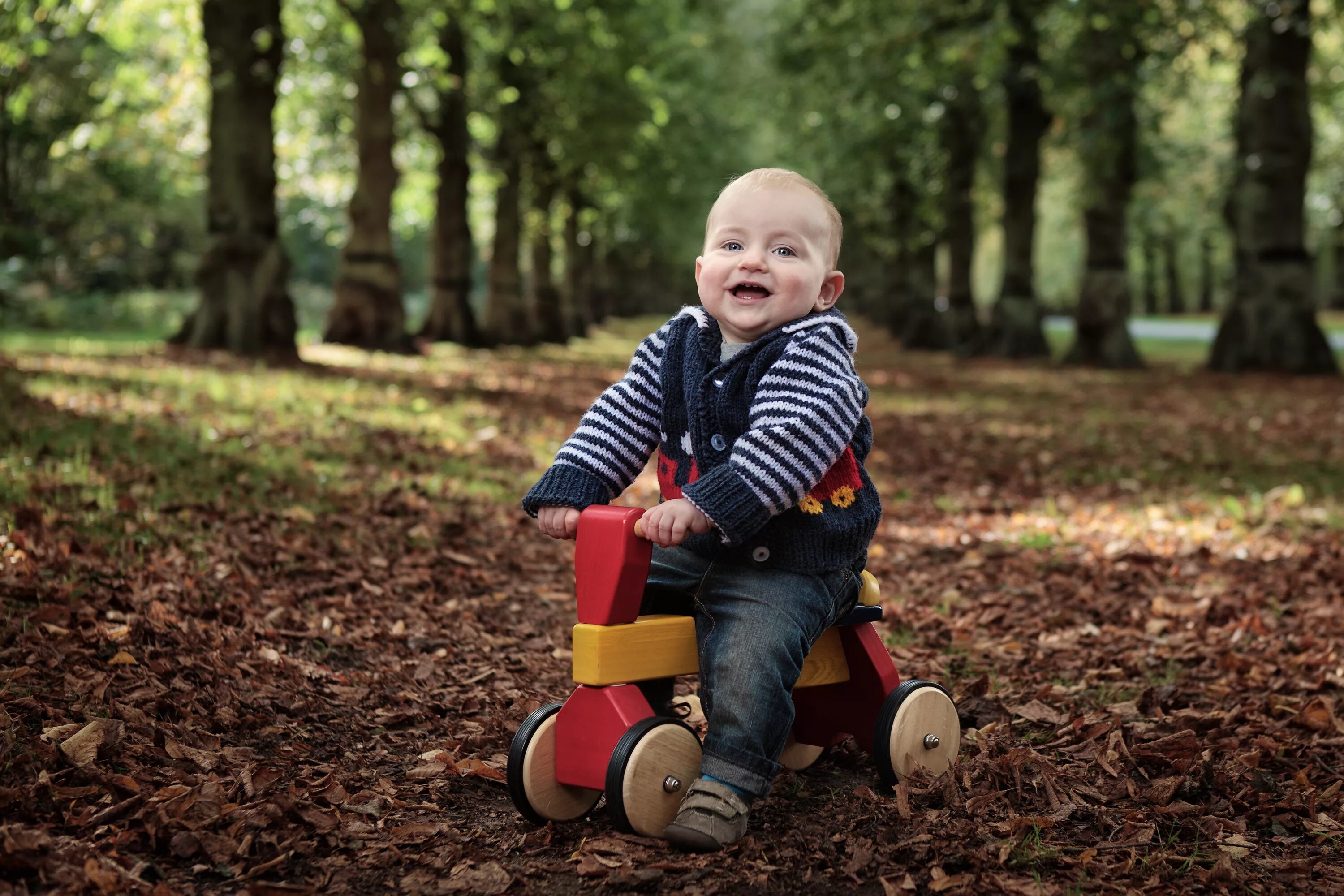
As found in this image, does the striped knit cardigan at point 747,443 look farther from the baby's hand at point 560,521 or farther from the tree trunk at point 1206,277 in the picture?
the tree trunk at point 1206,277

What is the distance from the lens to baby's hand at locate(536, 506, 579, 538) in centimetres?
329

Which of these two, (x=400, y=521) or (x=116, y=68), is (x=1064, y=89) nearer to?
(x=400, y=521)

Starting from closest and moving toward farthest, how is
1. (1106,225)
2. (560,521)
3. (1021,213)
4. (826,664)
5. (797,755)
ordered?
(560,521)
(826,664)
(797,755)
(1106,225)
(1021,213)

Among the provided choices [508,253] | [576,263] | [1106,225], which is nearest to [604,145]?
[508,253]

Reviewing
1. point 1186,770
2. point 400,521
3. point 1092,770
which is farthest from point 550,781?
point 400,521

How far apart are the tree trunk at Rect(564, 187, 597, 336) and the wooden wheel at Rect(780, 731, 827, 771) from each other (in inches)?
1136

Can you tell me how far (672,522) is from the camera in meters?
3.07

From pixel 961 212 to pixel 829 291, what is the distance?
27.4 metres

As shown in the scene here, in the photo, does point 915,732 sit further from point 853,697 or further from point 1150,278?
point 1150,278

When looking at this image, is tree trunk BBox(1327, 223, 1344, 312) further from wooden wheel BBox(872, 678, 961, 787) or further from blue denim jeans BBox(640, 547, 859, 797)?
blue denim jeans BBox(640, 547, 859, 797)

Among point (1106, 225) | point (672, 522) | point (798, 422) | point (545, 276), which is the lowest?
point (672, 522)

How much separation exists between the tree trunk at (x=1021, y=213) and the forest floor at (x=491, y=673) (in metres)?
15.7

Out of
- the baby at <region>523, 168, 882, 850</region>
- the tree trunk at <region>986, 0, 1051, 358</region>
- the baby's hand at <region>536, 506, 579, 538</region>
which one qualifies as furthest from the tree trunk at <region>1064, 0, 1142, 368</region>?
the baby's hand at <region>536, 506, 579, 538</region>

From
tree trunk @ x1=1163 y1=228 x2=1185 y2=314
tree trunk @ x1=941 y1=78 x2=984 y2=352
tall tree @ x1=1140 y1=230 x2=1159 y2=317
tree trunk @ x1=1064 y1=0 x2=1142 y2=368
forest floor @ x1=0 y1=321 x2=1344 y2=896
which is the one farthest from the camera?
tree trunk @ x1=1163 y1=228 x2=1185 y2=314
